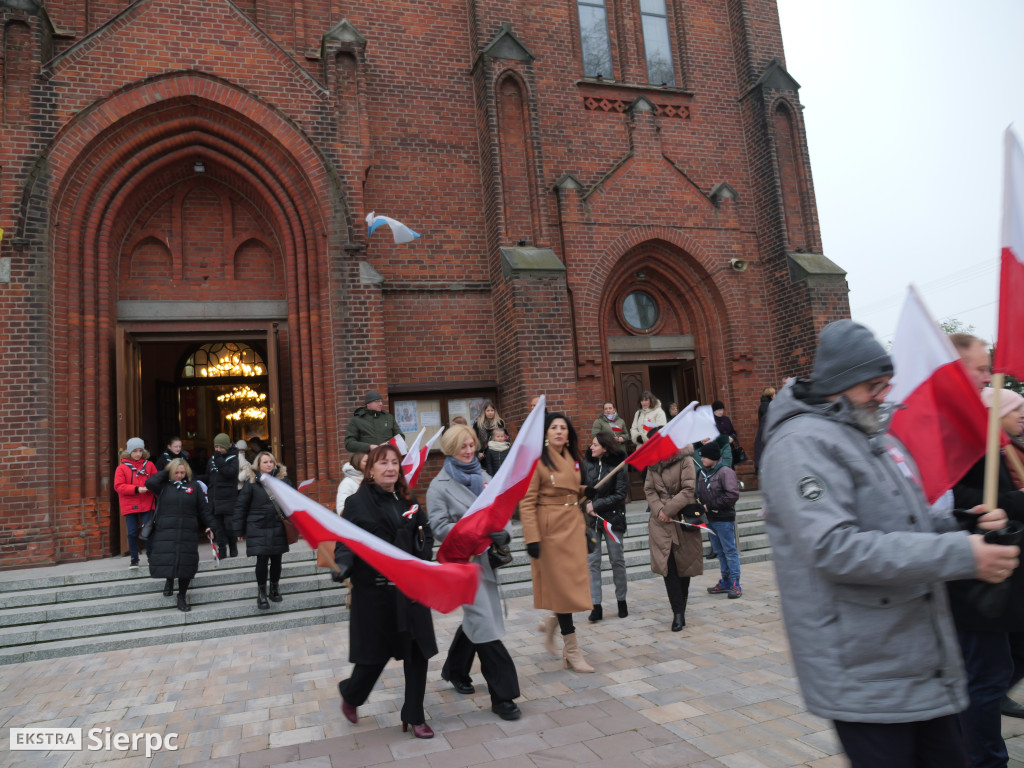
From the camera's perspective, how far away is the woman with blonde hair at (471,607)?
436cm

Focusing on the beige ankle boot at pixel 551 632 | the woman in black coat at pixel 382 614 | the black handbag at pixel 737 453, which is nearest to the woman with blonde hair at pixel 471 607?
the woman in black coat at pixel 382 614

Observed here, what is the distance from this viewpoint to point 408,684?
164 inches

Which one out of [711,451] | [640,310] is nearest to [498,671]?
[711,451]

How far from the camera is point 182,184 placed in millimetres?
11531

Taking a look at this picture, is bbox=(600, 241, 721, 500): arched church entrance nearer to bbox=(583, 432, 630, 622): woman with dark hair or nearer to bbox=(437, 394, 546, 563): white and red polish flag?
bbox=(583, 432, 630, 622): woman with dark hair

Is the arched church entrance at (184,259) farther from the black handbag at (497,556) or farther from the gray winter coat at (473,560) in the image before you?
the black handbag at (497,556)

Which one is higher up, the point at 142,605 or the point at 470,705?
the point at 142,605

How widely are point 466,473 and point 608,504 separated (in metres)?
2.10

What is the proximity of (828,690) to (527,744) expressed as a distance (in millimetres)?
2424

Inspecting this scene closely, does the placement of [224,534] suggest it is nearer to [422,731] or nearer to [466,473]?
[466,473]

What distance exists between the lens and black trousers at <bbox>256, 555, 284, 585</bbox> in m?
7.50

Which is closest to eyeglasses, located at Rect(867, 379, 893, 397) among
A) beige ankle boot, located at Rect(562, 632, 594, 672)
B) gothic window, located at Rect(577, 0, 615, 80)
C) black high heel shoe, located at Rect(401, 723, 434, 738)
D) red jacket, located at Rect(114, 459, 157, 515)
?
black high heel shoe, located at Rect(401, 723, 434, 738)

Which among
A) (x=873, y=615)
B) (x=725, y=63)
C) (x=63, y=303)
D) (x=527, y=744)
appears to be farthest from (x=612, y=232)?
(x=873, y=615)

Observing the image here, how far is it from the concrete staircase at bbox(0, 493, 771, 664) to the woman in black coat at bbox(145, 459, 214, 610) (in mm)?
336
